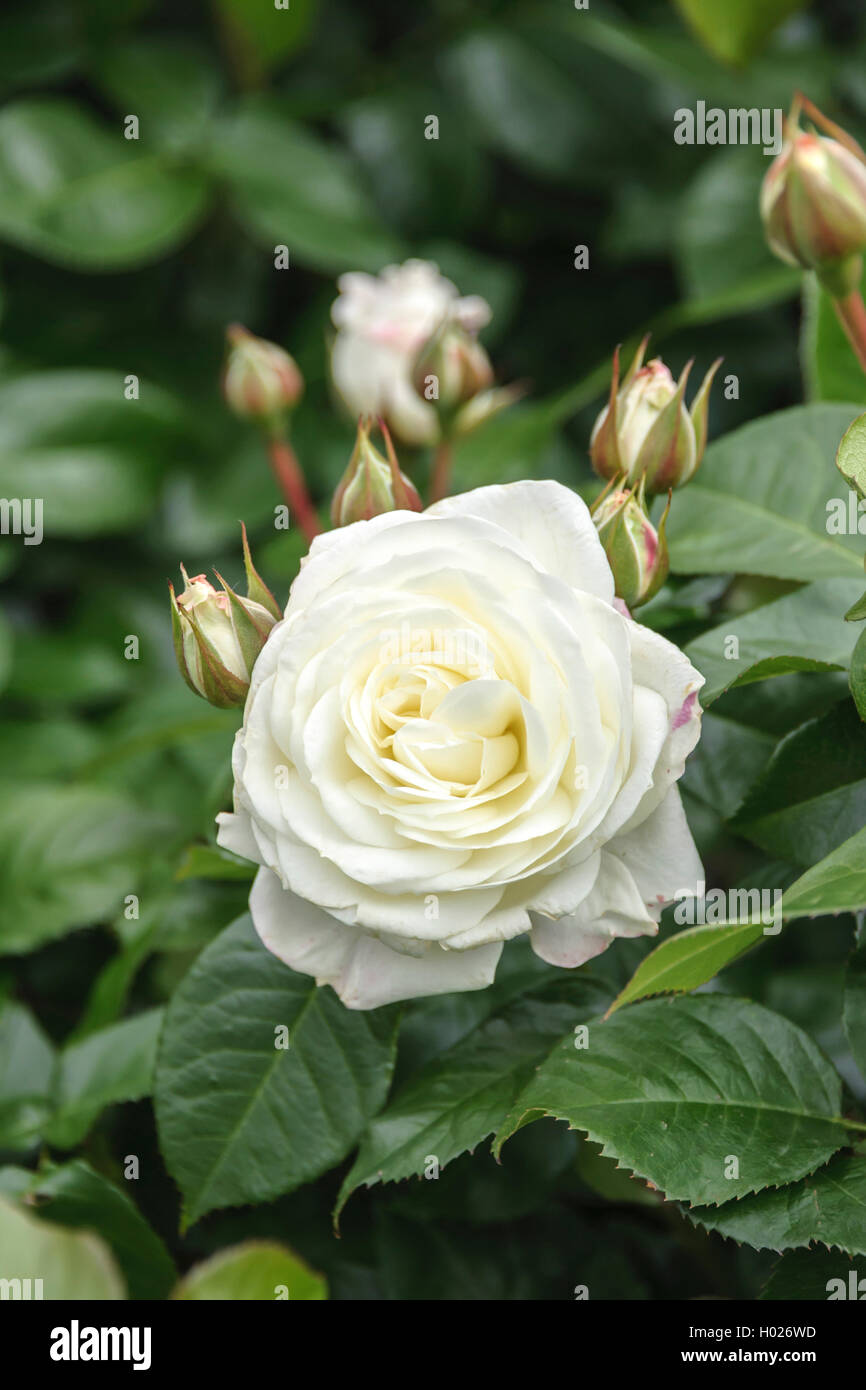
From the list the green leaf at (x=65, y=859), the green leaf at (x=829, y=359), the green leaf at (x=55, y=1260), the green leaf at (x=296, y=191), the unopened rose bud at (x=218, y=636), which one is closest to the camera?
the green leaf at (x=55, y=1260)

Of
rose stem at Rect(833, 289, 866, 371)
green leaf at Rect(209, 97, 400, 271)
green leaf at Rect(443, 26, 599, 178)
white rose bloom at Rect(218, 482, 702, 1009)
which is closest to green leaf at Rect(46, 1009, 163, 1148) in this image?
white rose bloom at Rect(218, 482, 702, 1009)

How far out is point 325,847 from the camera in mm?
376

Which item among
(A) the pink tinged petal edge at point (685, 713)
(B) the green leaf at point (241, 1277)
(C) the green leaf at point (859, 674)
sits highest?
(C) the green leaf at point (859, 674)

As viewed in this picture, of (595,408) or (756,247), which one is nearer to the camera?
(756,247)

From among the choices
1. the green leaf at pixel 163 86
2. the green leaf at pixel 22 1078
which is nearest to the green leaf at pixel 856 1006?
the green leaf at pixel 22 1078

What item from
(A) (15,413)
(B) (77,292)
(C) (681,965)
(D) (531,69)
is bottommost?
(C) (681,965)

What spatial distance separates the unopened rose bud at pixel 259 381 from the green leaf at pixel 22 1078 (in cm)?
38

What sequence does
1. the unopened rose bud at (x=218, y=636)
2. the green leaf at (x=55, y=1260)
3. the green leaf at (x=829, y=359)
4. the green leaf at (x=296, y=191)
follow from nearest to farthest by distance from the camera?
1. the green leaf at (x=55, y=1260)
2. the unopened rose bud at (x=218, y=636)
3. the green leaf at (x=829, y=359)
4. the green leaf at (x=296, y=191)

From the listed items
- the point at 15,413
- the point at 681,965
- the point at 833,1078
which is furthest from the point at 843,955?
the point at 15,413

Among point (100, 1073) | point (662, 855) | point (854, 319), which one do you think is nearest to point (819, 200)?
point (854, 319)

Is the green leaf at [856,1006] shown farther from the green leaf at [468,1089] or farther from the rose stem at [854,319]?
the rose stem at [854,319]

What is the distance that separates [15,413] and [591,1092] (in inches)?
31.7

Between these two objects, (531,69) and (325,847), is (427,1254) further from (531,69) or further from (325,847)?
(531,69)

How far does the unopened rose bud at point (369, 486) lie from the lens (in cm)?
47
